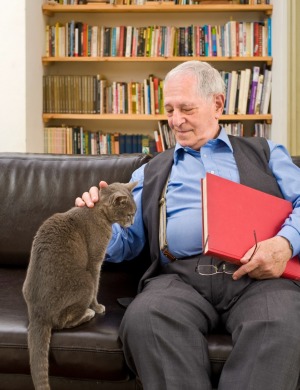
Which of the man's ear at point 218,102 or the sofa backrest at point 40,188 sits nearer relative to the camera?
the man's ear at point 218,102

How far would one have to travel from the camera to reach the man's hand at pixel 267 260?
1.51 meters

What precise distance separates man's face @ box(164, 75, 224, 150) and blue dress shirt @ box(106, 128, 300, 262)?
4 centimetres

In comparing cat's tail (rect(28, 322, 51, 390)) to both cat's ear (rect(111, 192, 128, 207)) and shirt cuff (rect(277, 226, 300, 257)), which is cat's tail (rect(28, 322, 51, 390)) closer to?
cat's ear (rect(111, 192, 128, 207))

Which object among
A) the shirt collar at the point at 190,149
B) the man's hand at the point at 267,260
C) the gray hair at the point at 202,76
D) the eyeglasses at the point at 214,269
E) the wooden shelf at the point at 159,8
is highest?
the wooden shelf at the point at 159,8

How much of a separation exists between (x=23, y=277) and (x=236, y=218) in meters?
0.88

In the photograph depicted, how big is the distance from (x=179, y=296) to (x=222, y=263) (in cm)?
17

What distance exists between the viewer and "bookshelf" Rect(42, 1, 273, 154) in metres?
4.16

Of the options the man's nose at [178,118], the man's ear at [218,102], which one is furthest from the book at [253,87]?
the man's nose at [178,118]

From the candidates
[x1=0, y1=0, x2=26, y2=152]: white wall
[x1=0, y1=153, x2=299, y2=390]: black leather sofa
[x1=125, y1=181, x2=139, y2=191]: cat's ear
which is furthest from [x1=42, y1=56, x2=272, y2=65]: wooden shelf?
[x1=125, y1=181, x2=139, y2=191]: cat's ear

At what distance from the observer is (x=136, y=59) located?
165 inches

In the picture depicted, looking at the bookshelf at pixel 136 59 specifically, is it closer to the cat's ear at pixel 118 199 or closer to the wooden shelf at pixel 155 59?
the wooden shelf at pixel 155 59

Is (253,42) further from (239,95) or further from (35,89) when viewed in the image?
(35,89)

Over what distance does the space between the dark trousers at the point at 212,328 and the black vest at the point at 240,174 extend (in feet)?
0.70

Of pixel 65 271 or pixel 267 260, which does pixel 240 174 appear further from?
pixel 65 271
